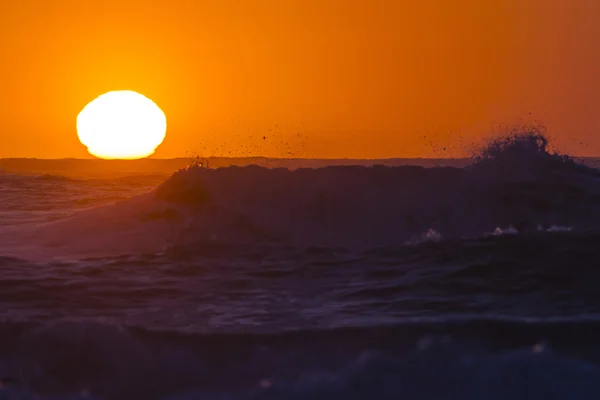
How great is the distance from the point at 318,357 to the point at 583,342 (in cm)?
252

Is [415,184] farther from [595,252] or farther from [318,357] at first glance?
[318,357]

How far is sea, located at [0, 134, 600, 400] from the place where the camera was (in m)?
5.91

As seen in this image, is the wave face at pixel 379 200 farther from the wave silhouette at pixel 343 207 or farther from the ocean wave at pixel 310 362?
the ocean wave at pixel 310 362

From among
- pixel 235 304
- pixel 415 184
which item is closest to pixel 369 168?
pixel 415 184

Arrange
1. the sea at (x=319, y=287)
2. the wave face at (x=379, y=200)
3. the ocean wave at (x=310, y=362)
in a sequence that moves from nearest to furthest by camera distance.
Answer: the ocean wave at (x=310, y=362) → the sea at (x=319, y=287) → the wave face at (x=379, y=200)

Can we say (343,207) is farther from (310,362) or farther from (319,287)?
(310,362)

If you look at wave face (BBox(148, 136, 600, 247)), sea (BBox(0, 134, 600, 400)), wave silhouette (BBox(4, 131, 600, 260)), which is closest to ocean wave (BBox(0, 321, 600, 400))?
sea (BBox(0, 134, 600, 400))

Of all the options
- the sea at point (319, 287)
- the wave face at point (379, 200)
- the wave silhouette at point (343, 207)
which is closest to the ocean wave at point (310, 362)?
the sea at point (319, 287)

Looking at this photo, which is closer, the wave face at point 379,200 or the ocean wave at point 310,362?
the ocean wave at point 310,362

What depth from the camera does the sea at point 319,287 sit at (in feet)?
19.4

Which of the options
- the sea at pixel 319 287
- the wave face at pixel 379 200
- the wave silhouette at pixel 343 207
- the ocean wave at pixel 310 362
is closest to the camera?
the ocean wave at pixel 310 362

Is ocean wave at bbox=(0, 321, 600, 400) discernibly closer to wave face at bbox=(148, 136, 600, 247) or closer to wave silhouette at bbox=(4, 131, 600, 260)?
wave silhouette at bbox=(4, 131, 600, 260)

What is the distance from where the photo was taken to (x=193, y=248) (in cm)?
1229

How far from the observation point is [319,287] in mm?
9227
